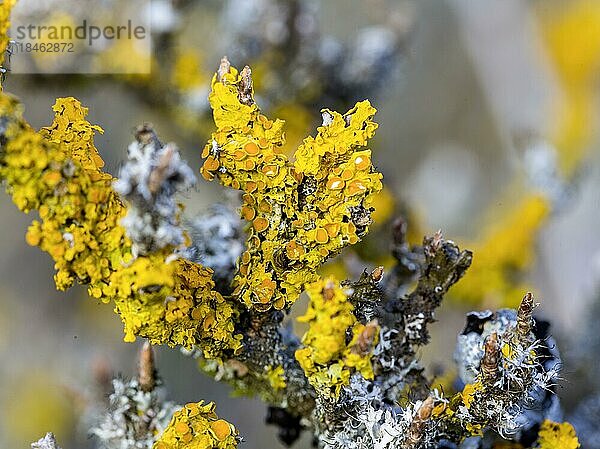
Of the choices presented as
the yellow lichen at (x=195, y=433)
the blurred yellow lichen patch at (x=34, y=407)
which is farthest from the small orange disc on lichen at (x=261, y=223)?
the blurred yellow lichen patch at (x=34, y=407)

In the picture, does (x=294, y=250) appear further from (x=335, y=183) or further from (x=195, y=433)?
(x=195, y=433)

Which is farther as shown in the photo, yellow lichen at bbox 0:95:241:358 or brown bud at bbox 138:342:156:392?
brown bud at bbox 138:342:156:392

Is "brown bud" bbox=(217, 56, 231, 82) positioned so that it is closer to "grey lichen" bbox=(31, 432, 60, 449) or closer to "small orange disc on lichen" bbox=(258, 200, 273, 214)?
"small orange disc on lichen" bbox=(258, 200, 273, 214)

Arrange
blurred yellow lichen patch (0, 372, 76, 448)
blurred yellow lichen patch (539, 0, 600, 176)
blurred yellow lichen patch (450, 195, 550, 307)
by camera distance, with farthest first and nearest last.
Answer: blurred yellow lichen patch (539, 0, 600, 176)
blurred yellow lichen patch (0, 372, 76, 448)
blurred yellow lichen patch (450, 195, 550, 307)

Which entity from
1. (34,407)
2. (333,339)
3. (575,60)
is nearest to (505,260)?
(333,339)

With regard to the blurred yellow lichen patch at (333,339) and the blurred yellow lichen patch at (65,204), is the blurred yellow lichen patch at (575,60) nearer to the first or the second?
the blurred yellow lichen patch at (333,339)

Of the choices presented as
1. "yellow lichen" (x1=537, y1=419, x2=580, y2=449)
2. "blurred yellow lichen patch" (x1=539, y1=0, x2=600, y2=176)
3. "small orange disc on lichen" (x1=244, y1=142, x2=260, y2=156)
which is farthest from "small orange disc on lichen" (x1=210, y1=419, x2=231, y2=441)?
"blurred yellow lichen patch" (x1=539, y1=0, x2=600, y2=176)
